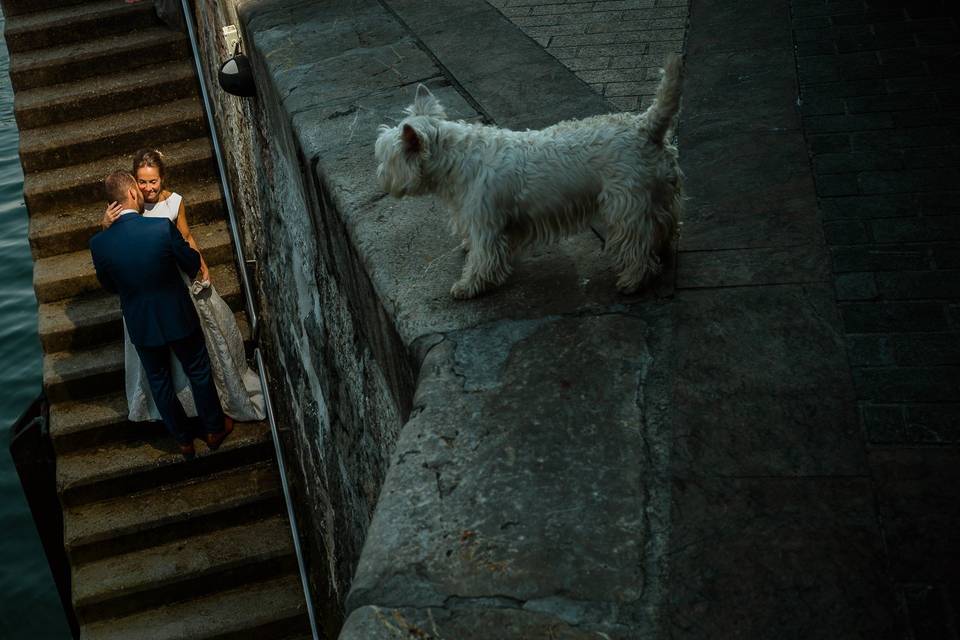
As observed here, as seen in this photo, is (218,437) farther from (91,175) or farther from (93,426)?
(91,175)

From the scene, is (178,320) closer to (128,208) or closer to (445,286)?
(128,208)

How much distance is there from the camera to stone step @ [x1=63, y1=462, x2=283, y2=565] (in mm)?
7133

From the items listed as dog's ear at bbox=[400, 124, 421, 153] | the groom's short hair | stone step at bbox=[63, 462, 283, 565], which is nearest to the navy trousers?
stone step at bbox=[63, 462, 283, 565]

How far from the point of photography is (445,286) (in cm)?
377

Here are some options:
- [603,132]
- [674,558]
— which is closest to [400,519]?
[674,558]

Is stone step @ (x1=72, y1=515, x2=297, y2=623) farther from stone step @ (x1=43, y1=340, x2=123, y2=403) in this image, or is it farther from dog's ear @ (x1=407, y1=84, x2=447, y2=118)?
dog's ear @ (x1=407, y1=84, x2=447, y2=118)

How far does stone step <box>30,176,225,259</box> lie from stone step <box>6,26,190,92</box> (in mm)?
1333

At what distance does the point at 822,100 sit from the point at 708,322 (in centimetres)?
223

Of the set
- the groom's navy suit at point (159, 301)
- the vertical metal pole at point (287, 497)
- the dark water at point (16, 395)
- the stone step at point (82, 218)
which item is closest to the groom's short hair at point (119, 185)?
the groom's navy suit at point (159, 301)

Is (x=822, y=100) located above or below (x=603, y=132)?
below

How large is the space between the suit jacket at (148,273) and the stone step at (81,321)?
4.28 feet

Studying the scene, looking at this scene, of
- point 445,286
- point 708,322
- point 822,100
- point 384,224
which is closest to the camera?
point 708,322

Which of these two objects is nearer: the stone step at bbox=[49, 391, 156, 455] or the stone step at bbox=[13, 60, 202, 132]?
the stone step at bbox=[49, 391, 156, 455]

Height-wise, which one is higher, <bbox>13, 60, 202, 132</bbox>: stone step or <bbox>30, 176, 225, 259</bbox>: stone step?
<bbox>13, 60, 202, 132</bbox>: stone step
